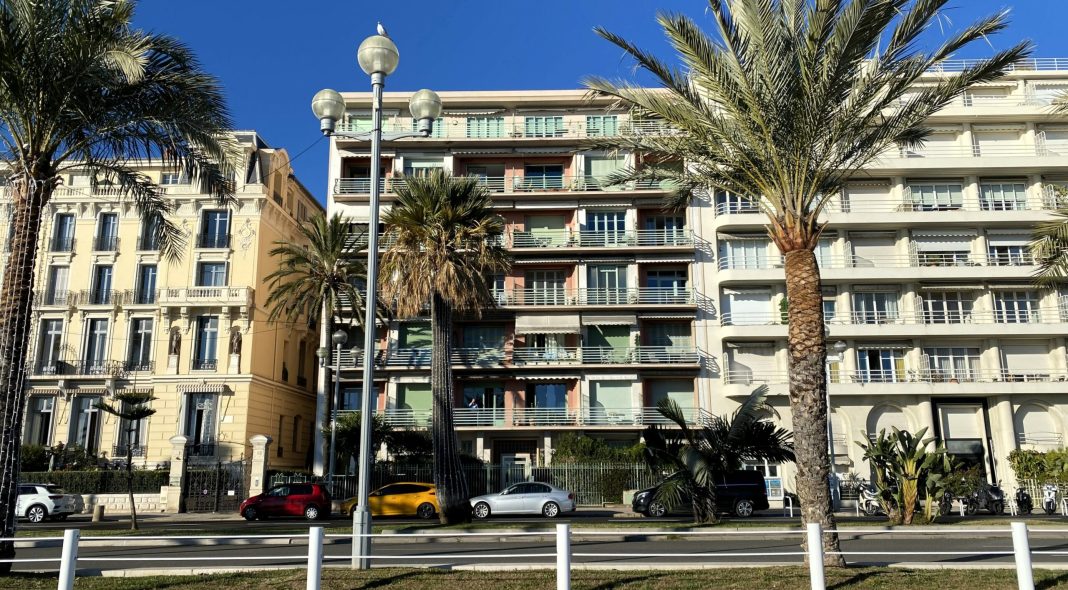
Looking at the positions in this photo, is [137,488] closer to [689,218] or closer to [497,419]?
[497,419]

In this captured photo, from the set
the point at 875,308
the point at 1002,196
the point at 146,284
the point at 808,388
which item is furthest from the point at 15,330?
the point at 1002,196

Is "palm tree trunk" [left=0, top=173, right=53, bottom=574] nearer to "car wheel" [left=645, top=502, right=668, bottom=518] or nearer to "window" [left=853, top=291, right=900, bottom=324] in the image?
"car wheel" [left=645, top=502, right=668, bottom=518]

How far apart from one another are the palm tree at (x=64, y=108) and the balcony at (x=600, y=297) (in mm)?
26760

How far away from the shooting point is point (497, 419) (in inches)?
1554

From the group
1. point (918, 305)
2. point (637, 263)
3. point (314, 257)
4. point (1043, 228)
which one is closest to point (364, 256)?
point (314, 257)

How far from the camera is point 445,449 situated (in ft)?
73.8

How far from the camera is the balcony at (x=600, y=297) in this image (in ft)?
133

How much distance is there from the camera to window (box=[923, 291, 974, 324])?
40.3 metres

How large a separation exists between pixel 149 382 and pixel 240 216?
29.6ft

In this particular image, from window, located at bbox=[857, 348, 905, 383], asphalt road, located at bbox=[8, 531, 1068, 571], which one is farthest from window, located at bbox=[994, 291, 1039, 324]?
asphalt road, located at bbox=[8, 531, 1068, 571]

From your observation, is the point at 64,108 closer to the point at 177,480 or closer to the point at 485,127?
the point at 177,480

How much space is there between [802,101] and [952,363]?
105 ft

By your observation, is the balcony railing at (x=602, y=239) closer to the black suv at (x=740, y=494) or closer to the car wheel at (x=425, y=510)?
the black suv at (x=740, y=494)

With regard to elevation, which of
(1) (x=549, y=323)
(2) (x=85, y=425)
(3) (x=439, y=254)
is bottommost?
(2) (x=85, y=425)
